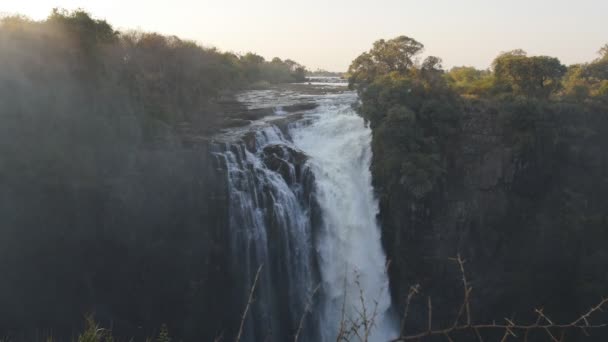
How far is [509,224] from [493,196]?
4.79 feet

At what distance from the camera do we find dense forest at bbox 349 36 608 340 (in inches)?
837

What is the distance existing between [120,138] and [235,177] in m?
4.57

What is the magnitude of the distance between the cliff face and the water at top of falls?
769mm

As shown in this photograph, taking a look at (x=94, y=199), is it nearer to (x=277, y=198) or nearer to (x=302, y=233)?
(x=277, y=198)

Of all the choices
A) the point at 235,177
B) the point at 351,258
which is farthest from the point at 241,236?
the point at 351,258

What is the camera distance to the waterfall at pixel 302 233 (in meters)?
18.7

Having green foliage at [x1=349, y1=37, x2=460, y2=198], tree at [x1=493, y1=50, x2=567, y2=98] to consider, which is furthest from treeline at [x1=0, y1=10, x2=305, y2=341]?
tree at [x1=493, y1=50, x2=567, y2=98]

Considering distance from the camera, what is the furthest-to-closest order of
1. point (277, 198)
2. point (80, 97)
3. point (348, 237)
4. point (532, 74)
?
1. point (532, 74)
2. point (348, 237)
3. point (277, 198)
4. point (80, 97)

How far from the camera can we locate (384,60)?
28688mm

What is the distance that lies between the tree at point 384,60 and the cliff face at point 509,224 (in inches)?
271

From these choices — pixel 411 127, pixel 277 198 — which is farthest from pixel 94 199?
pixel 411 127

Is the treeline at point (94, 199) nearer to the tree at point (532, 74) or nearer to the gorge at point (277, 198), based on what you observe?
the gorge at point (277, 198)

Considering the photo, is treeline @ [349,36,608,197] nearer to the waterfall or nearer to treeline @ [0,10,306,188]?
the waterfall

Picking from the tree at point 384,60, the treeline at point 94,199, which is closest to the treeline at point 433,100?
the tree at point 384,60
